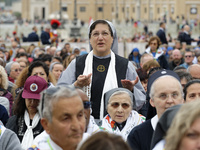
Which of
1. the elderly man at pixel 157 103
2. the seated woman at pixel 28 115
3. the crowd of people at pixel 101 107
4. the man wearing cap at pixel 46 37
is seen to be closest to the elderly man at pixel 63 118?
the crowd of people at pixel 101 107

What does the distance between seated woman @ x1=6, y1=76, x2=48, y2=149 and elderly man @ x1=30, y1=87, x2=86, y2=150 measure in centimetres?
194

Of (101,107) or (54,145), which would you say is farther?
(101,107)

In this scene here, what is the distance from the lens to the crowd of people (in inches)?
137

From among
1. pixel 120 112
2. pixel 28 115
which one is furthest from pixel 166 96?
pixel 28 115

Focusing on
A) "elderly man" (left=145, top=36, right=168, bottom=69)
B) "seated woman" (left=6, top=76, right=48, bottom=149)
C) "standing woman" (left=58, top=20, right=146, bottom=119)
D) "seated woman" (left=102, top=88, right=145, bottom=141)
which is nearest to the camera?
"seated woman" (left=6, top=76, right=48, bottom=149)

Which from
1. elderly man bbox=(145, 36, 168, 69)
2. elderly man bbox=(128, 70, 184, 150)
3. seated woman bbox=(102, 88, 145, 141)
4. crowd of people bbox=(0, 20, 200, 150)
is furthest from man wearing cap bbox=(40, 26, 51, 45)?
elderly man bbox=(128, 70, 184, 150)

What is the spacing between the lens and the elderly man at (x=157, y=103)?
5.12 m

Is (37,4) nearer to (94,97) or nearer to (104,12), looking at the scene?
(104,12)

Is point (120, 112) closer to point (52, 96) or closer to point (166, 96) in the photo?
point (166, 96)

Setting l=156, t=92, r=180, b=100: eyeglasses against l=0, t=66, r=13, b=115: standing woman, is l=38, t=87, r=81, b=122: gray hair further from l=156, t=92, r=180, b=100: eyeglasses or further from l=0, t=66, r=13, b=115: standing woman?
l=0, t=66, r=13, b=115: standing woman

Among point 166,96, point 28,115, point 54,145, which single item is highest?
point 166,96

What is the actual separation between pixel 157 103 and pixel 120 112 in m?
1.18

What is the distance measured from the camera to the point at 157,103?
209 inches

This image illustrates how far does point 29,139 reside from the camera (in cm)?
612
